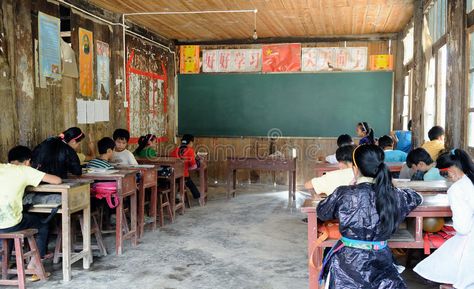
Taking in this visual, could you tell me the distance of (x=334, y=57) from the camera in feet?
30.2

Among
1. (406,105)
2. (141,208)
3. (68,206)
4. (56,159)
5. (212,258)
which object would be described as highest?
(406,105)

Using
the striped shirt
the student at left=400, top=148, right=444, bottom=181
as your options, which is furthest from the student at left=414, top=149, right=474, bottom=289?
the striped shirt

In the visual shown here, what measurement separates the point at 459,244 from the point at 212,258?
2.44 m

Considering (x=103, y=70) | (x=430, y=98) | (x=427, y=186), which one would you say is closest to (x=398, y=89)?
(x=430, y=98)

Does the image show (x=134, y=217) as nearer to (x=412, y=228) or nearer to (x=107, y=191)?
(x=107, y=191)

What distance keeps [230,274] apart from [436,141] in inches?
111

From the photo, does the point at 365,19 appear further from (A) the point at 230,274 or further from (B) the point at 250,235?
(A) the point at 230,274

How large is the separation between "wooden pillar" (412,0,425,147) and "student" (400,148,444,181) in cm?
223

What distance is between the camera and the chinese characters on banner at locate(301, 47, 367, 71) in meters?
9.11

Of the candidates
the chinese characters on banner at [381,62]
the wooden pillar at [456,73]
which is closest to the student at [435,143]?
the wooden pillar at [456,73]

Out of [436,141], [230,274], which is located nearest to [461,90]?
[436,141]

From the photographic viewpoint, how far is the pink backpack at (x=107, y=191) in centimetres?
451

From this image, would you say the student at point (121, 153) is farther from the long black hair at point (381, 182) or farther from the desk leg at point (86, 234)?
the long black hair at point (381, 182)

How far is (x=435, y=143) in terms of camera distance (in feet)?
16.9
